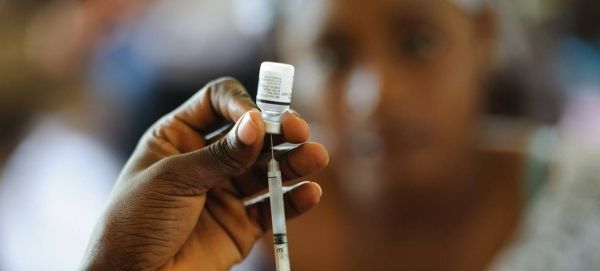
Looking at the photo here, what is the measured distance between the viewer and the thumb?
0.55 meters

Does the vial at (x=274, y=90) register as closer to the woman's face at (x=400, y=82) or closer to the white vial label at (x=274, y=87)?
the white vial label at (x=274, y=87)

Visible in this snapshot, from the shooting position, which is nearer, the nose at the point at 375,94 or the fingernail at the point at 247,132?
the fingernail at the point at 247,132

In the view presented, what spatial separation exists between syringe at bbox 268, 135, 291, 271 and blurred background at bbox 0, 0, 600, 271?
24.8 inches

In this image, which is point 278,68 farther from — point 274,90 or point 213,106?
point 213,106

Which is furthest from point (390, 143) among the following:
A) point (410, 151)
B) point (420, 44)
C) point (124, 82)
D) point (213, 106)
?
point (124, 82)

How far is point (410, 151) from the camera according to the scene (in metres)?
1.10

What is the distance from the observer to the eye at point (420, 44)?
1.05m

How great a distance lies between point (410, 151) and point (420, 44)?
23cm

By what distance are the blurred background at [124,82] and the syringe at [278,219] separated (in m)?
0.63

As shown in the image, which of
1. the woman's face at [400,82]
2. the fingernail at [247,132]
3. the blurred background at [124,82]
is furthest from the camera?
the blurred background at [124,82]

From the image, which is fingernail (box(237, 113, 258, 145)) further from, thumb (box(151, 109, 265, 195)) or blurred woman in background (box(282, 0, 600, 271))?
blurred woman in background (box(282, 0, 600, 271))

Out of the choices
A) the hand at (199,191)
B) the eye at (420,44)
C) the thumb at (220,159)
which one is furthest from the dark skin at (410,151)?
the thumb at (220,159)

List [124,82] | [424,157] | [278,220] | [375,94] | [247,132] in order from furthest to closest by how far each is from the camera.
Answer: [124,82]
[424,157]
[375,94]
[278,220]
[247,132]

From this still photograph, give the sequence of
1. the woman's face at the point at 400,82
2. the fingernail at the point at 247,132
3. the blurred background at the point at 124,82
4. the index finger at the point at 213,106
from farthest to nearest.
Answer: the blurred background at the point at 124,82 → the woman's face at the point at 400,82 → the index finger at the point at 213,106 → the fingernail at the point at 247,132
